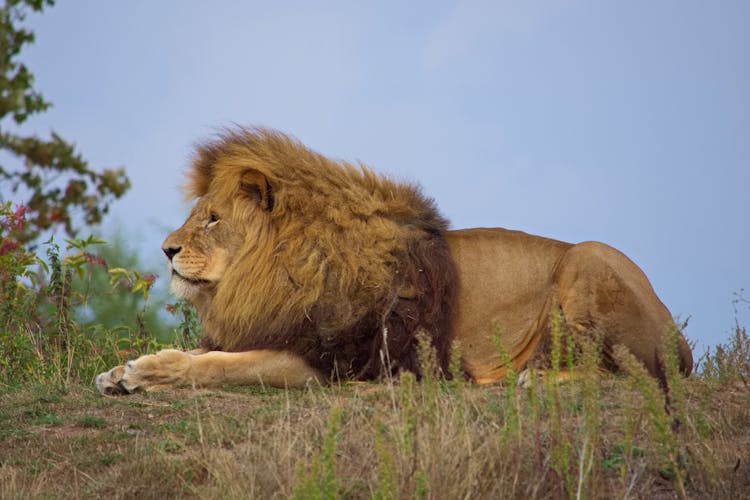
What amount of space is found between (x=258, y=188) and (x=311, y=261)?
62 cm

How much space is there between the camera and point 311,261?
627 centimetres

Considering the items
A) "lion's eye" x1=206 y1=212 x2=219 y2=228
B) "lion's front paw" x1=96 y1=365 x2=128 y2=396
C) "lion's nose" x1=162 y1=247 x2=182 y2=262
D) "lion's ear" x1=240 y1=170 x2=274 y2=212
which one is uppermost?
"lion's ear" x1=240 y1=170 x2=274 y2=212

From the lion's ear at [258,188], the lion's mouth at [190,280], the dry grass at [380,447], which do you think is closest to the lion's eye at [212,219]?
the lion's ear at [258,188]

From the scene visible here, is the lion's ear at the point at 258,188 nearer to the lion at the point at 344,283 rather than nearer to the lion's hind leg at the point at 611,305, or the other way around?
the lion at the point at 344,283

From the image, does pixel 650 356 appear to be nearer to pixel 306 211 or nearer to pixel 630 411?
pixel 306 211

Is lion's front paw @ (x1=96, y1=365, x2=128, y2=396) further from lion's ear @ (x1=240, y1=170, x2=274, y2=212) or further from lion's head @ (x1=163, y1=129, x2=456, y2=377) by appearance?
lion's ear @ (x1=240, y1=170, x2=274, y2=212)

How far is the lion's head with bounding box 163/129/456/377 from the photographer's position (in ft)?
20.4

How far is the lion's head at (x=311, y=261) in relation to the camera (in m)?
6.22

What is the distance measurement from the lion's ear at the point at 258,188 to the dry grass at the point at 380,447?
130cm

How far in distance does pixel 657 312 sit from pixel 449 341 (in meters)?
1.37

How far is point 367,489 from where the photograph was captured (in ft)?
13.2

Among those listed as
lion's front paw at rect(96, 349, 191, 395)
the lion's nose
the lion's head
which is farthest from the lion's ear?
lion's front paw at rect(96, 349, 191, 395)

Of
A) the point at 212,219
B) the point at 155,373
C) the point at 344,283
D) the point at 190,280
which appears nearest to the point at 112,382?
the point at 155,373

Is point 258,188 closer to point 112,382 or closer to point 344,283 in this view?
point 344,283
